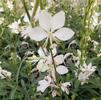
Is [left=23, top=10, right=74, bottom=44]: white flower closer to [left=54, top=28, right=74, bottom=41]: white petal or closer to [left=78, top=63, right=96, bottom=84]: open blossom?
[left=54, top=28, right=74, bottom=41]: white petal

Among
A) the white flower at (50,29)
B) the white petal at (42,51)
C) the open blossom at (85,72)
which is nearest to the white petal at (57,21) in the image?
the white flower at (50,29)

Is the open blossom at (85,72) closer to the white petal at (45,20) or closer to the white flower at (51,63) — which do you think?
the white flower at (51,63)

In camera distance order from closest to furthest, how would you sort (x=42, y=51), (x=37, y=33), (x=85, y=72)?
(x=37, y=33)
(x=42, y=51)
(x=85, y=72)

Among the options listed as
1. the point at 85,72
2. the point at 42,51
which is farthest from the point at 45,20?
the point at 85,72

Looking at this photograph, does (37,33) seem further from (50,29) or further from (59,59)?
→ (59,59)

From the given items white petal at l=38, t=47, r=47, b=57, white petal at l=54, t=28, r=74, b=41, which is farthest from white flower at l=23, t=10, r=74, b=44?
white petal at l=38, t=47, r=47, b=57

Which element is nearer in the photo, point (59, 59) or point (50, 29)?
point (50, 29)

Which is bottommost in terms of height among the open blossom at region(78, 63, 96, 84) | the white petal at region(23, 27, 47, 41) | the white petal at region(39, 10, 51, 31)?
the white petal at region(23, 27, 47, 41)
